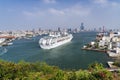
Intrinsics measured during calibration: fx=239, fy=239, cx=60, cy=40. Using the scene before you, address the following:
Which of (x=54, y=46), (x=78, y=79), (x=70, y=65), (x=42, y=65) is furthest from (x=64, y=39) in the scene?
(x=78, y=79)

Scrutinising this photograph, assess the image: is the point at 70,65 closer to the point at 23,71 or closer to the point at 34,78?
the point at 23,71

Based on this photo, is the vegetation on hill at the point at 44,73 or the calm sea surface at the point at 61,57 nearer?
the vegetation on hill at the point at 44,73

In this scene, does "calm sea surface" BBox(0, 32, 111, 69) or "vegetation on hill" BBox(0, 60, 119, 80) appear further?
"calm sea surface" BBox(0, 32, 111, 69)

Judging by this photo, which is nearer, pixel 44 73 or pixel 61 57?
pixel 44 73

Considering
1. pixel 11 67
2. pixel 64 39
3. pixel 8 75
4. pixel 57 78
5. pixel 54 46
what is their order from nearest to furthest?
pixel 57 78 < pixel 8 75 < pixel 11 67 < pixel 54 46 < pixel 64 39

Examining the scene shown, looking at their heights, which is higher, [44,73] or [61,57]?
[44,73]

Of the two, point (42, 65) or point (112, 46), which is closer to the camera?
point (42, 65)

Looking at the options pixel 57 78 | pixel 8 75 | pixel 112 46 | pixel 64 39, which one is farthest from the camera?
pixel 64 39

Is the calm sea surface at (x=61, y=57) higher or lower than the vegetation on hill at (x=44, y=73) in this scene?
lower

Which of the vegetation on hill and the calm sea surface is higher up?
the vegetation on hill
